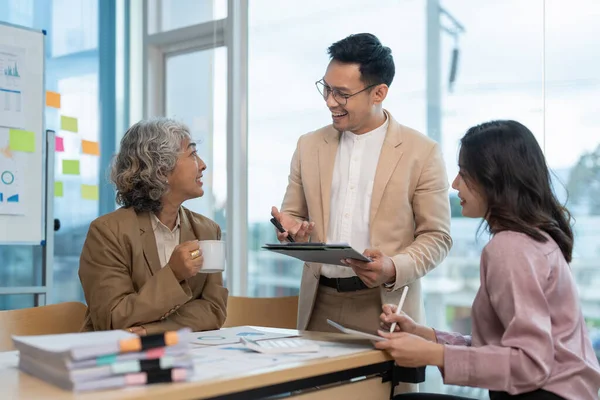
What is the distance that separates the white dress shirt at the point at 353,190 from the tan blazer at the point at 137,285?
422 millimetres

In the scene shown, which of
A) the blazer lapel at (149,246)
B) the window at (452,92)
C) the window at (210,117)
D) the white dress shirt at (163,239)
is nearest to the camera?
the blazer lapel at (149,246)

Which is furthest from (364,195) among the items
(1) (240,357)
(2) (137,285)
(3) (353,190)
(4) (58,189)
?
(4) (58,189)

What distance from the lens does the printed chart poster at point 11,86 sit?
11.6 feet

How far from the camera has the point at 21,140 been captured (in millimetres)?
3600

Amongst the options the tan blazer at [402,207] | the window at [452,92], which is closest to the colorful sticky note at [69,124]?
the window at [452,92]

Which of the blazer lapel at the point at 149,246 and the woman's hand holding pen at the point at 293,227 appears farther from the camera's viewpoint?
the woman's hand holding pen at the point at 293,227

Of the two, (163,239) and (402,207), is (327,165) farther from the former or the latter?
(163,239)

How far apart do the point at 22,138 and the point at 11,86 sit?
0.91 ft

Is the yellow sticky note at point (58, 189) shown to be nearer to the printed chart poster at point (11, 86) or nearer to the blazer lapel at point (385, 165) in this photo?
the printed chart poster at point (11, 86)

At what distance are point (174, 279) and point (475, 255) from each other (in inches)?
67.5

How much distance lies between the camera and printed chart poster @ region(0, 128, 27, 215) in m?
3.51

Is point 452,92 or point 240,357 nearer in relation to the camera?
point 240,357

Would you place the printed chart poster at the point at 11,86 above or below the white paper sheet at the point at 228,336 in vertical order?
above

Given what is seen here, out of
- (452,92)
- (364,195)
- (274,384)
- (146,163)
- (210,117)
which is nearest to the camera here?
(274,384)
